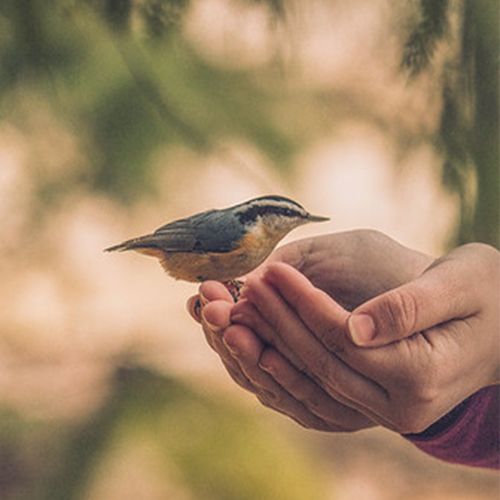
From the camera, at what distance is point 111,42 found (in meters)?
0.78

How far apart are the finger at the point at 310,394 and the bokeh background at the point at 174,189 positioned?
0.11 ft

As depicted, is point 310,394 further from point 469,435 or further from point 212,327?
point 469,435

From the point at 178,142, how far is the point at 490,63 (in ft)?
1.50

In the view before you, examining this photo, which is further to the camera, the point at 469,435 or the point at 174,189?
the point at 469,435

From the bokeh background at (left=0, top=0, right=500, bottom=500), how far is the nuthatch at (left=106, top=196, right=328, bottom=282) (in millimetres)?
35

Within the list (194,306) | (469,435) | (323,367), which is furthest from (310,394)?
(469,435)

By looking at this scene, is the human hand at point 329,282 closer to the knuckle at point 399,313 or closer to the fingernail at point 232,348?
the fingernail at point 232,348

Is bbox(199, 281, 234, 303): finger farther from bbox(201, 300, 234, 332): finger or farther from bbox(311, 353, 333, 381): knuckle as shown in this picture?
bbox(311, 353, 333, 381): knuckle

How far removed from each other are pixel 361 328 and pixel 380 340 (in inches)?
0.9

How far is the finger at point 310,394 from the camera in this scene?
2.45 ft

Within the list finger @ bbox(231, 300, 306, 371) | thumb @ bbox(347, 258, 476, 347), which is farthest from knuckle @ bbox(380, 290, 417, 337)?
finger @ bbox(231, 300, 306, 371)

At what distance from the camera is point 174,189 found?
80 cm

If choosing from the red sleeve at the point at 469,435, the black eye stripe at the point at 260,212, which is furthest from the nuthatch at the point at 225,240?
the red sleeve at the point at 469,435

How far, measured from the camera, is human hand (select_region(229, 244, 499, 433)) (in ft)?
2.31
